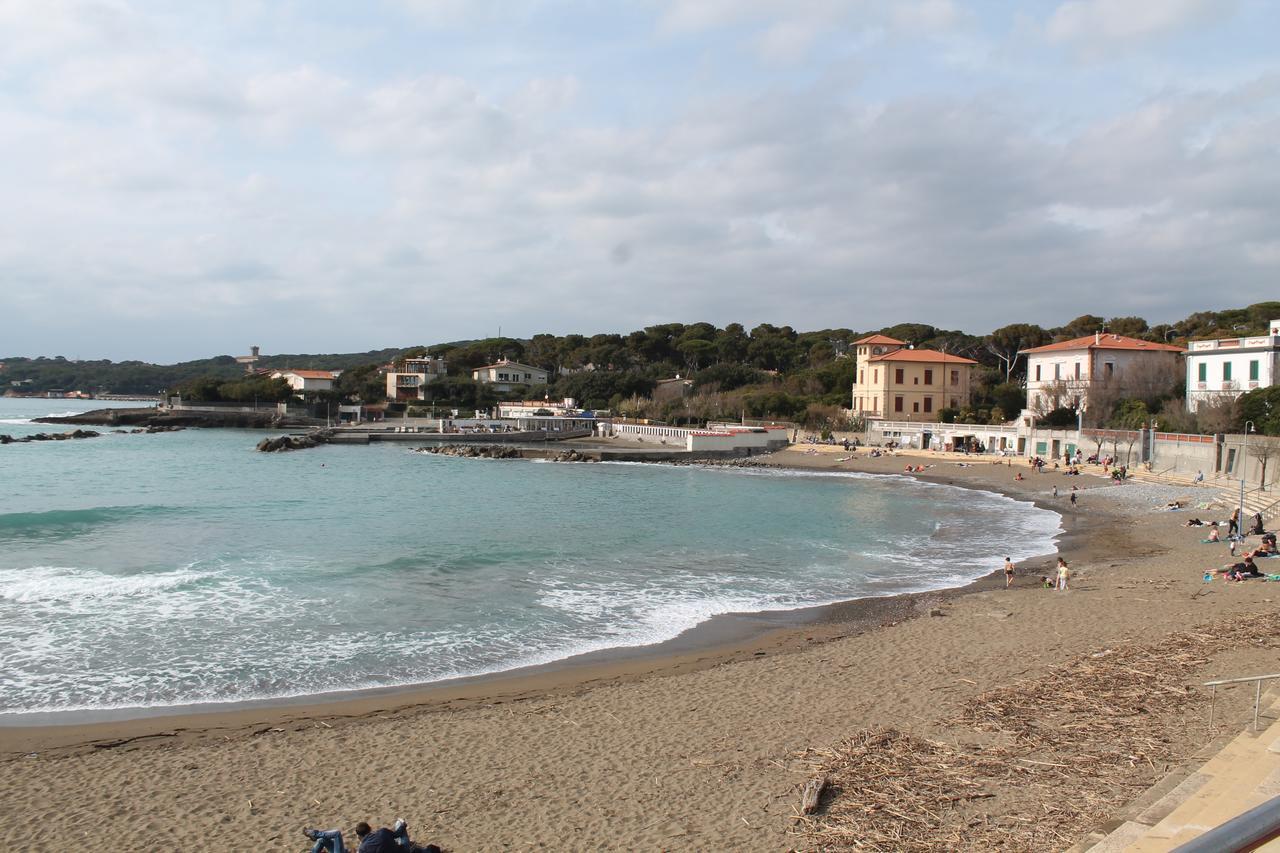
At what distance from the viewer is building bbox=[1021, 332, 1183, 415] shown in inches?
1747

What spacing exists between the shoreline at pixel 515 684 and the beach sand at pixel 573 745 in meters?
0.05

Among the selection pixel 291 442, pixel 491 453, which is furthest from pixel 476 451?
pixel 291 442

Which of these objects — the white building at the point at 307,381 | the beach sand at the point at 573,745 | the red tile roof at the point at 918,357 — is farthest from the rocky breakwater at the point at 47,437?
the beach sand at the point at 573,745

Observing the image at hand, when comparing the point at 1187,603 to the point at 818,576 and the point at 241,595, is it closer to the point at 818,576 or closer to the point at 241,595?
the point at 818,576

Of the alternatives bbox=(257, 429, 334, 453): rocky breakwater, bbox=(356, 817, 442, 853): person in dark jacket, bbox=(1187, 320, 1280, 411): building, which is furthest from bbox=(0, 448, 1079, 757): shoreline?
bbox=(257, 429, 334, 453): rocky breakwater

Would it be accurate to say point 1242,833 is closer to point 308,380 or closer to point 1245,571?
point 1245,571

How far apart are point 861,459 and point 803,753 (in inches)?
1690

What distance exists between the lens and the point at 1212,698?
26.4 feet

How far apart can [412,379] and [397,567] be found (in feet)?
262

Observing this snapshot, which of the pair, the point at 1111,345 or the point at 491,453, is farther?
the point at 491,453

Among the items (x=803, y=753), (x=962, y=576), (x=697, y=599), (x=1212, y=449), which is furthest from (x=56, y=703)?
(x=1212, y=449)

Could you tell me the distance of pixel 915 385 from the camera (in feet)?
188

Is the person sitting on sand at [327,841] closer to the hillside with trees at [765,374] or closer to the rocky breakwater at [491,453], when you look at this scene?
the hillside with trees at [765,374]

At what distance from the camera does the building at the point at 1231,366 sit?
120 ft
